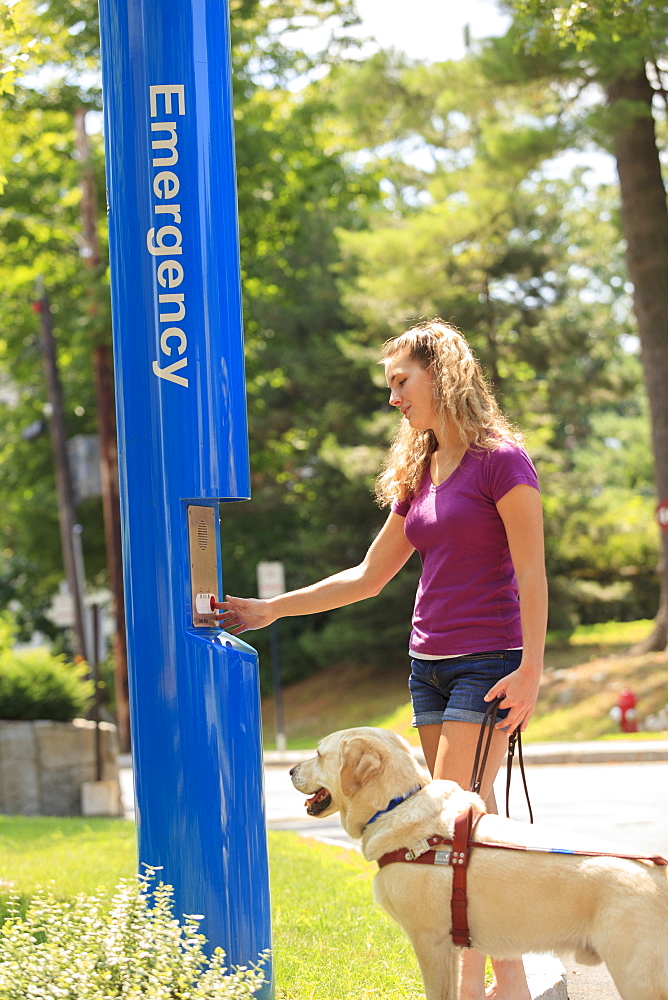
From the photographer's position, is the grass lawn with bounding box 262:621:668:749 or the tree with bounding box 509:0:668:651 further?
the grass lawn with bounding box 262:621:668:749

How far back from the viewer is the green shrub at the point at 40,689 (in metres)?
13.1

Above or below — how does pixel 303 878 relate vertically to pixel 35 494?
below

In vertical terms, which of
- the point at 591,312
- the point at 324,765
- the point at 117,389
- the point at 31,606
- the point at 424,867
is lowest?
the point at 31,606

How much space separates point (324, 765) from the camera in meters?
3.52

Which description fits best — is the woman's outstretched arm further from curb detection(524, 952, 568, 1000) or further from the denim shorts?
curb detection(524, 952, 568, 1000)

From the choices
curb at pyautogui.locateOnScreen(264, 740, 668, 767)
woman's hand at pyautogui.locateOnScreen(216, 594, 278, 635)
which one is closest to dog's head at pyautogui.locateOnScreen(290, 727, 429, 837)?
woman's hand at pyautogui.locateOnScreen(216, 594, 278, 635)

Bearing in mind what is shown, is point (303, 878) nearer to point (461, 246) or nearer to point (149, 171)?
point (149, 171)

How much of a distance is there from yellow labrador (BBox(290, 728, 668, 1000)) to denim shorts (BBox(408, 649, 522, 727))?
0.28 m

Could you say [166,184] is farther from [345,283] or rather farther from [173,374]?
[345,283]

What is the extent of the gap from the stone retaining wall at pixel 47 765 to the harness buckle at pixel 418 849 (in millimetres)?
9893

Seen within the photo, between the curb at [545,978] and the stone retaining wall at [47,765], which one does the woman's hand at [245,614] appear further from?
the stone retaining wall at [47,765]

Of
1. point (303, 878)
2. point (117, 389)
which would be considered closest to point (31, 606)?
point (303, 878)

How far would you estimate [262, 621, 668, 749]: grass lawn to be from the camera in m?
18.2

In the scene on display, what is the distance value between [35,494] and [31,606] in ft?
19.2
